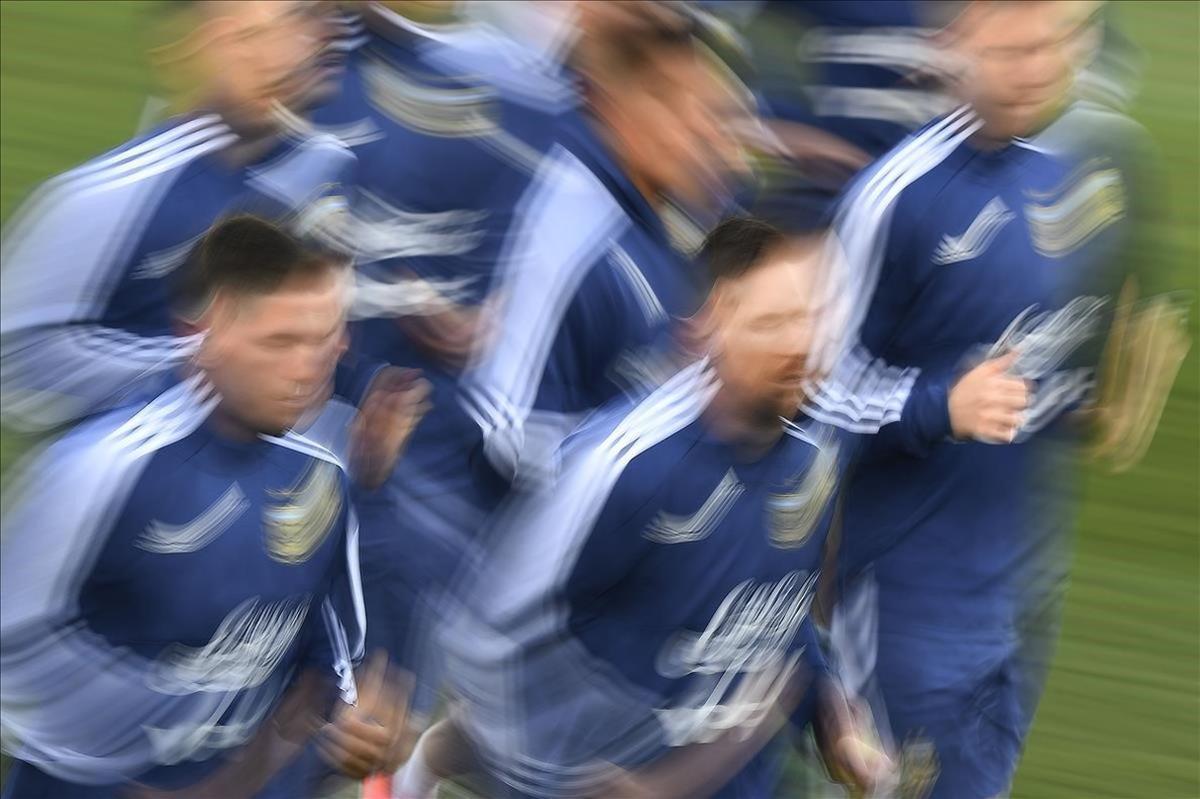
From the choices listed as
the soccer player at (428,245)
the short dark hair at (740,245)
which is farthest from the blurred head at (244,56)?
the short dark hair at (740,245)

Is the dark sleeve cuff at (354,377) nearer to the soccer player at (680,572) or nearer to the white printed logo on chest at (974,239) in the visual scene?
the soccer player at (680,572)

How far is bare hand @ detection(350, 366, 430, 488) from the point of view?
430 centimetres

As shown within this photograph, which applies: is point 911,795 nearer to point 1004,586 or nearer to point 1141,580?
point 1004,586

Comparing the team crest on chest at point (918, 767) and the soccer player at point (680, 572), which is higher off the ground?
the soccer player at point (680, 572)

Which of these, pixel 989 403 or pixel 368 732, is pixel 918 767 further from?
pixel 368 732

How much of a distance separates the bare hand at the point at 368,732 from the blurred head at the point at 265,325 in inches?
18.1

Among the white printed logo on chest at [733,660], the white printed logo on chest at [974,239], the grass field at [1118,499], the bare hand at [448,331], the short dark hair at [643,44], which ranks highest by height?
the short dark hair at [643,44]

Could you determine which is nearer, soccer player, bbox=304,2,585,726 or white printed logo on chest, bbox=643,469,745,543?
white printed logo on chest, bbox=643,469,745,543

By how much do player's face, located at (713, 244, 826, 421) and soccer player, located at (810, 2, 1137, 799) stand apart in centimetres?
56

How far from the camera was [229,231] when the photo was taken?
346 centimetres

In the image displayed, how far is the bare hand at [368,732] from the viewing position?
140 inches

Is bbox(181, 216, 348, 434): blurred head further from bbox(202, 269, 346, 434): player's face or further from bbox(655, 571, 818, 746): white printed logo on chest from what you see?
bbox(655, 571, 818, 746): white printed logo on chest

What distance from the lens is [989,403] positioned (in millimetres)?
3889

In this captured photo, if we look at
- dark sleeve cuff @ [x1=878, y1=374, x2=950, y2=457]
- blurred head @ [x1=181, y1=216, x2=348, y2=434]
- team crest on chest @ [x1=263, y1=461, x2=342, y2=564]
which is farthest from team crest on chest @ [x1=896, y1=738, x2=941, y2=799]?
blurred head @ [x1=181, y1=216, x2=348, y2=434]
